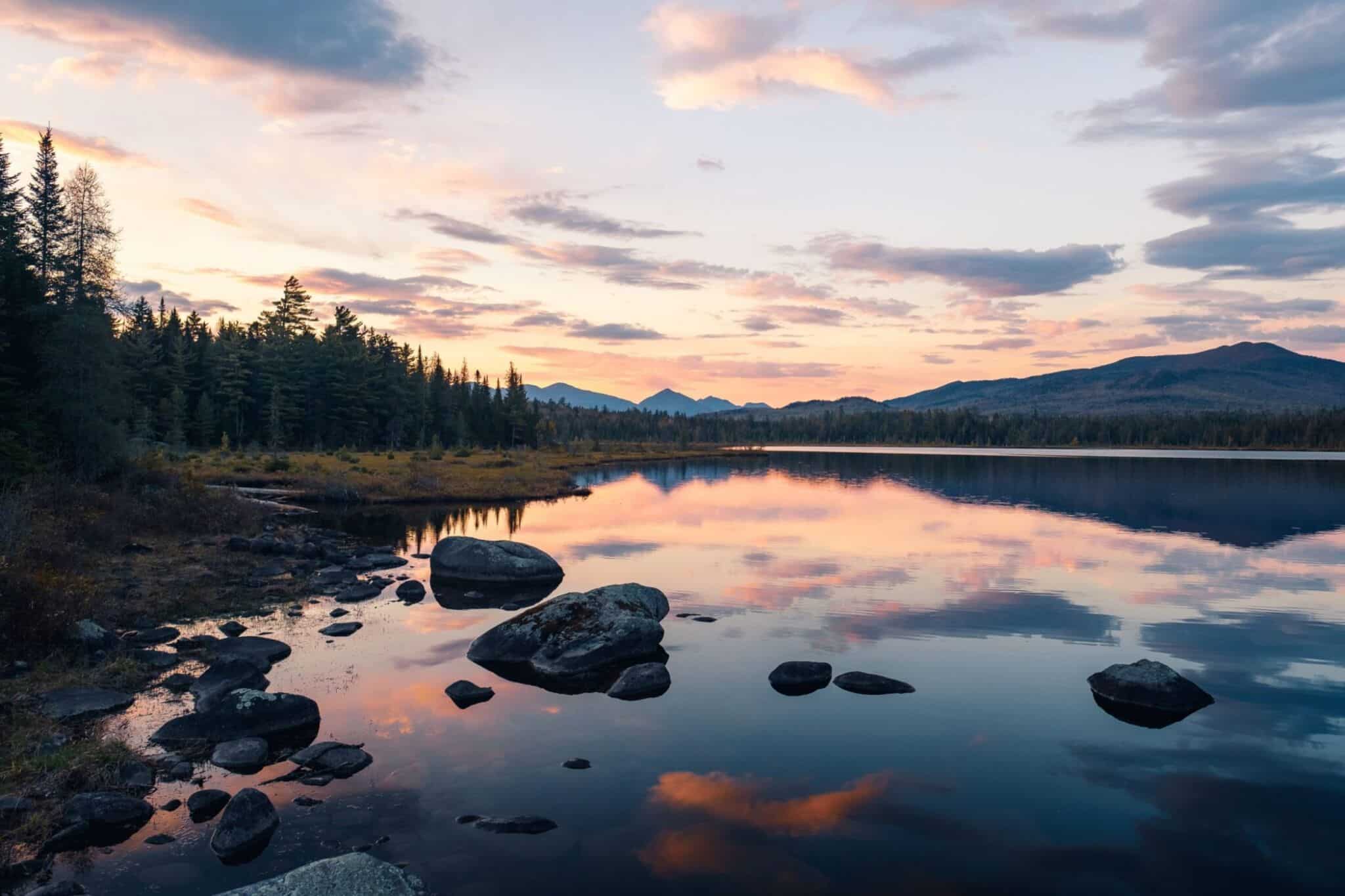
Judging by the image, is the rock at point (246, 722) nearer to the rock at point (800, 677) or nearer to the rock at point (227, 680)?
the rock at point (227, 680)

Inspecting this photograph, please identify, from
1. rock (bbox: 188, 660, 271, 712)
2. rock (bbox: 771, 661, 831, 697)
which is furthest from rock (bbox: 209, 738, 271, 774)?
rock (bbox: 771, 661, 831, 697)

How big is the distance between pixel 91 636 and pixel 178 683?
364cm

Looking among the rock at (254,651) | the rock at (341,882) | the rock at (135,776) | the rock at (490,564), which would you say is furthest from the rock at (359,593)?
the rock at (341,882)

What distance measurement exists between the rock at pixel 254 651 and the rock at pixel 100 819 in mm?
7505

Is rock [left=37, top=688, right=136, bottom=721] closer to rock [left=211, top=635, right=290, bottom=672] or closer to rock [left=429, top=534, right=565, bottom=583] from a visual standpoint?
rock [left=211, top=635, right=290, bottom=672]

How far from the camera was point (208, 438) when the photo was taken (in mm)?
92188

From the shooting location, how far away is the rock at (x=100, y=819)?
443 inches

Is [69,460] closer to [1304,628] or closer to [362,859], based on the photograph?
[362,859]

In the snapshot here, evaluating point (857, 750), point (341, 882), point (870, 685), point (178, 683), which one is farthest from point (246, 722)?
point (870, 685)

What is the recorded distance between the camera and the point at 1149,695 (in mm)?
18531

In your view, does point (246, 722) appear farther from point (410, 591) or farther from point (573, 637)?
point (410, 591)

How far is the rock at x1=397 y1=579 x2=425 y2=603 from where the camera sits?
29.3 meters

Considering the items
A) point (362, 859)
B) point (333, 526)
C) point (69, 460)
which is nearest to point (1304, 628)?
point (362, 859)

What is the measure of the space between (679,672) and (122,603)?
18.0 m
